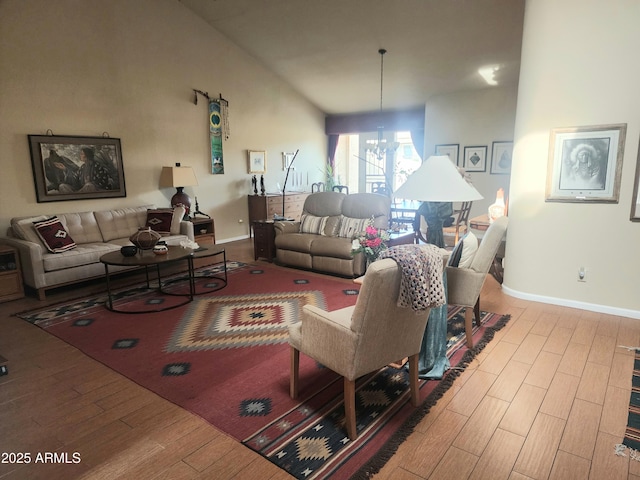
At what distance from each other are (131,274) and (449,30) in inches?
214

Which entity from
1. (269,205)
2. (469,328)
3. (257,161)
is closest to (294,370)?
(469,328)

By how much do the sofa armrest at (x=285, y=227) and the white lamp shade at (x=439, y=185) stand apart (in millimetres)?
2969

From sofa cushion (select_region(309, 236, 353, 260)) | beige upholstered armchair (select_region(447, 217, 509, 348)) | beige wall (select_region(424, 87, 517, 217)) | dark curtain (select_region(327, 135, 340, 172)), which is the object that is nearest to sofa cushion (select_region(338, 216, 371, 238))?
sofa cushion (select_region(309, 236, 353, 260))

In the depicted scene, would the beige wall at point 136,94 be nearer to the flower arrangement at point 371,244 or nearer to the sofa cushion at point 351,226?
the sofa cushion at point 351,226

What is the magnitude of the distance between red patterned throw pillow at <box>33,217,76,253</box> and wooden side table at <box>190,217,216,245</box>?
177cm

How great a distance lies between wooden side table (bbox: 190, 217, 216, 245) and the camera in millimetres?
6004

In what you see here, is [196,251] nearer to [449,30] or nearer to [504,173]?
[449,30]

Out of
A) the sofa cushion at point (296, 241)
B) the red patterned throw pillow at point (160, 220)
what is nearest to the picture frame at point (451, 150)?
the sofa cushion at point (296, 241)

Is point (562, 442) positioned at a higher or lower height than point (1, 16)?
lower

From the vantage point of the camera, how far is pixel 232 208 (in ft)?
23.8

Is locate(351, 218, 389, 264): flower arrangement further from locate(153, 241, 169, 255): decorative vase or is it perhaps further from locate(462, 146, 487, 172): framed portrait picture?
locate(462, 146, 487, 172): framed portrait picture

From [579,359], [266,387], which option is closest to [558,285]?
[579,359]

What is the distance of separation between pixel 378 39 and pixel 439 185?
4.29m

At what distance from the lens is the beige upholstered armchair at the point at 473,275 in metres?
2.96
